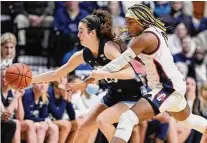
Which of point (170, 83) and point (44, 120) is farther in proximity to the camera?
point (44, 120)

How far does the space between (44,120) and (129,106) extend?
1.96 meters

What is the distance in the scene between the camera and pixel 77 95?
28.9 feet

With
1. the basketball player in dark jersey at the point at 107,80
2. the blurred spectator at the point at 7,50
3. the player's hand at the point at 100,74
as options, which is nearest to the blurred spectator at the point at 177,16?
the blurred spectator at the point at 7,50

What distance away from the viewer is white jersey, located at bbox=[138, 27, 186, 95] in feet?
19.2

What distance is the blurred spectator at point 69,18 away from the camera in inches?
408

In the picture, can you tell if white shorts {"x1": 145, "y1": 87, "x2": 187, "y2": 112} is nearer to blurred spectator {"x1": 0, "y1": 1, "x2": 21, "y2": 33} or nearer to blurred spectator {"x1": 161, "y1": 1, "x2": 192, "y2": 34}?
blurred spectator {"x1": 0, "y1": 1, "x2": 21, "y2": 33}

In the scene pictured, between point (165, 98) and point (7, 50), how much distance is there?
319 centimetres

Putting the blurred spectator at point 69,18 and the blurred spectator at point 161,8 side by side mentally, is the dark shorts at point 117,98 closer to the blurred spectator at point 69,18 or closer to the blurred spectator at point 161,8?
the blurred spectator at point 69,18

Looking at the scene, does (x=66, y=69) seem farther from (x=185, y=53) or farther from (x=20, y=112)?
(x=185, y=53)

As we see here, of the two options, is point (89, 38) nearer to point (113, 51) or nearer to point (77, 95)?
point (113, 51)

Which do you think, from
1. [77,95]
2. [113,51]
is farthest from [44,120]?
[113,51]

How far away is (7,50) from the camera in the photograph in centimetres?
838

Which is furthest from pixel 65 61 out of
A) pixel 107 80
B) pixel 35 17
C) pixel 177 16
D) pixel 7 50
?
pixel 107 80

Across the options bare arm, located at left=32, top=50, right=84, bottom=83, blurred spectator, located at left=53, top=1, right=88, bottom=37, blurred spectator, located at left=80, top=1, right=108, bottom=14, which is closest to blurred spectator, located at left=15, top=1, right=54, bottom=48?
blurred spectator, located at left=53, top=1, right=88, bottom=37
